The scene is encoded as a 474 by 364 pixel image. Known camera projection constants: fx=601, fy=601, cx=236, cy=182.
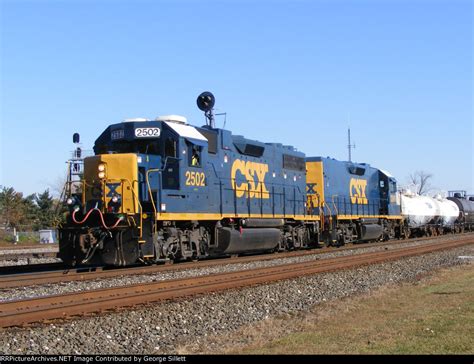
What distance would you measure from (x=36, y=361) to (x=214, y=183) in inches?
508

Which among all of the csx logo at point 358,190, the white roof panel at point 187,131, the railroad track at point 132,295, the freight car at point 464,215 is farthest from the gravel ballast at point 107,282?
the freight car at point 464,215

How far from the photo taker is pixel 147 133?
16.8 meters

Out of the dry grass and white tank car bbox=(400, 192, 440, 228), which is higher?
white tank car bbox=(400, 192, 440, 228)

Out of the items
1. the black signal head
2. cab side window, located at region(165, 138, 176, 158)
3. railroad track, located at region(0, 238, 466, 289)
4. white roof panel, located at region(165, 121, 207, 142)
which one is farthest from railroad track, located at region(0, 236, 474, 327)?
the black signal head

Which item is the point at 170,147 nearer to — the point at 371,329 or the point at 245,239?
the point at 245,239

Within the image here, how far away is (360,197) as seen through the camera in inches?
1265

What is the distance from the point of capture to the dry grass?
22.1 ft

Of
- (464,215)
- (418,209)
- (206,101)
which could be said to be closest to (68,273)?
(206,101)

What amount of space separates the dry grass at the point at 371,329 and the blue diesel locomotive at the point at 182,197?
668 cm

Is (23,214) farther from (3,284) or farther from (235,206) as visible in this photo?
(3,284)

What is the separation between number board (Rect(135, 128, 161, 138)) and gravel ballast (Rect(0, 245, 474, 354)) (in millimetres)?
5990

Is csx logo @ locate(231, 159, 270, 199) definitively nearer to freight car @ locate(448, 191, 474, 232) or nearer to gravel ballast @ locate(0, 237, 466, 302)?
gravel ballast @ locate(0, 237, 466, 302)

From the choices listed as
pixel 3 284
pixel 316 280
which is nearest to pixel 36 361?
pixel 3 284

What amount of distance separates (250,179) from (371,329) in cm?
1380
